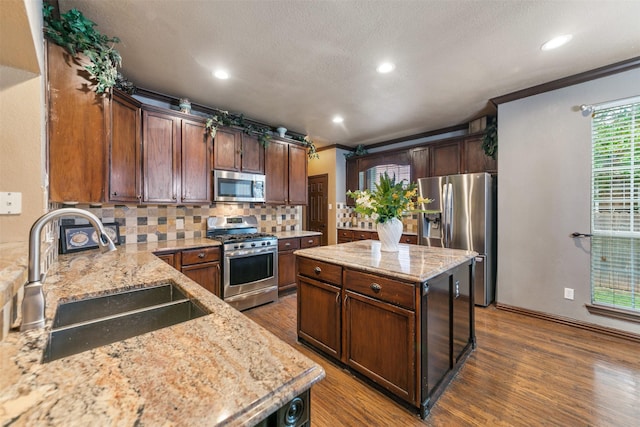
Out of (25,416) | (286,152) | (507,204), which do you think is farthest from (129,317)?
(507,204)

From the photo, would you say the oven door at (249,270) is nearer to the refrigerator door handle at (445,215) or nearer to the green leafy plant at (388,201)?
the green leafy plant at (388,201)

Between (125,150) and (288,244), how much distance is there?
226 cm

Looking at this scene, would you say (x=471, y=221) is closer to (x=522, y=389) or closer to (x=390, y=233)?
(x=390, y=233)

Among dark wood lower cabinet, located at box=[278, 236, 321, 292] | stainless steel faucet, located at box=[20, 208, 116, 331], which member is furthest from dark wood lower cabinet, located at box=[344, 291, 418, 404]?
dark wood lower cabinet, located at box=[278, 236, 321, 292]

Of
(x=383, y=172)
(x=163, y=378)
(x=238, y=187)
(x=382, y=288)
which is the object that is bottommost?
(x=382, y=288)

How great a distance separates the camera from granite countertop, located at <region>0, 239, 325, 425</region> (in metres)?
0.51

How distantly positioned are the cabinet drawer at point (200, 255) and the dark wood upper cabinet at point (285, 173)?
1198 millimetres

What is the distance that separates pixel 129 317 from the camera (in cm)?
122

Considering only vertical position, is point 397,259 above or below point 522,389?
above

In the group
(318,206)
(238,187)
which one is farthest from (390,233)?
(318,206)

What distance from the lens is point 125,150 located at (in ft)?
8.31

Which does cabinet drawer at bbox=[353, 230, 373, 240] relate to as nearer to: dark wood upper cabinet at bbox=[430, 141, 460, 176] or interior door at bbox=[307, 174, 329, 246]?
interior door at bbox=[307, 174, 329, 246]

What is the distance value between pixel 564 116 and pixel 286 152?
11.4ft

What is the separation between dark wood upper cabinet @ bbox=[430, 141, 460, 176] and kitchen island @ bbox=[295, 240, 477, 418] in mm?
2345
